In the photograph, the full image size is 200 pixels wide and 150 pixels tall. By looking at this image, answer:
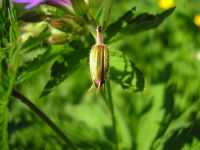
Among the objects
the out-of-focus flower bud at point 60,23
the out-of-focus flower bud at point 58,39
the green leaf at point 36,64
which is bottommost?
the green leaf at point 36,64

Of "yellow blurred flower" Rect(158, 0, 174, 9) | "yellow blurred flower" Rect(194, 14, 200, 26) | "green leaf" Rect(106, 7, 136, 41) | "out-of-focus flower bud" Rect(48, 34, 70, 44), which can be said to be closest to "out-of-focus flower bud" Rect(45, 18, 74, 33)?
"out-of-focus flower bud" Rect(48, 34, 70, 44)

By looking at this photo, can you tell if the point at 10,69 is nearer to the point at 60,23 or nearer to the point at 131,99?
the point at 60,23

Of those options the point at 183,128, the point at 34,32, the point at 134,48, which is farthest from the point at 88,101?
the point at 34,32

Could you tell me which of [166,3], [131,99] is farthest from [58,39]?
[166,3]

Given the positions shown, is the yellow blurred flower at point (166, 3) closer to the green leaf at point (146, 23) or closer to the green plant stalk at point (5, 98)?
the green leaf at point (146, 23)

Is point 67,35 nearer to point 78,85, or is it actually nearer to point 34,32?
point 34,32

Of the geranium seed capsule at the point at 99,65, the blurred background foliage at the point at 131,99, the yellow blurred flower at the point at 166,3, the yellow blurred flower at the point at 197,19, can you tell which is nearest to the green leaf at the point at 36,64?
the blurred background foliage at the point at 131,99

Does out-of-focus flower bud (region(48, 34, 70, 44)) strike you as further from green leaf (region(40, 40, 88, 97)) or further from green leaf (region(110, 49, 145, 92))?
green leaf (region(110, 49, 145, 92))
